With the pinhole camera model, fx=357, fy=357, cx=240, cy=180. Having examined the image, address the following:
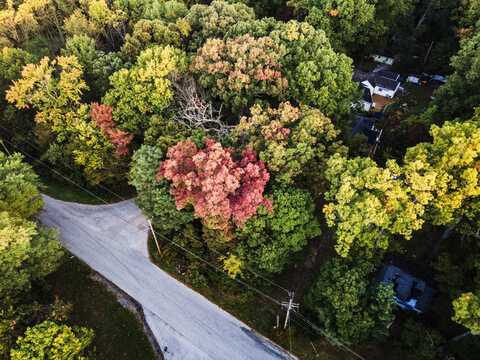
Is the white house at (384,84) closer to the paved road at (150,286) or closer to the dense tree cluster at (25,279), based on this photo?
the paved road at (150,286)

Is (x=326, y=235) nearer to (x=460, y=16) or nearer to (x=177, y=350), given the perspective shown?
(x=177, y=350)

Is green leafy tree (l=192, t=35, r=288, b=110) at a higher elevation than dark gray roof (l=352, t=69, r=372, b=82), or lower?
higher

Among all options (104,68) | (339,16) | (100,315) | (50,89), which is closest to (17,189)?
(50,89)

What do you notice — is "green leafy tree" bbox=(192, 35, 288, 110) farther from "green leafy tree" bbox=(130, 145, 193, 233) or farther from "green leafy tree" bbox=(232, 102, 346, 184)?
"green leafy tree" bbox=(130, 145, 193, 233)

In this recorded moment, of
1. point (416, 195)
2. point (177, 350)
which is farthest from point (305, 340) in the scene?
point (416, 195)

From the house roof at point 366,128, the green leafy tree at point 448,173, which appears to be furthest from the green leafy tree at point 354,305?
the house roof at point 366,128

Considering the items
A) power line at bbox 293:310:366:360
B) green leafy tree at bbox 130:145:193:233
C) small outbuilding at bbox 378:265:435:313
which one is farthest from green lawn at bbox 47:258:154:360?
small outbuilding at bbox 378:265:435:313
